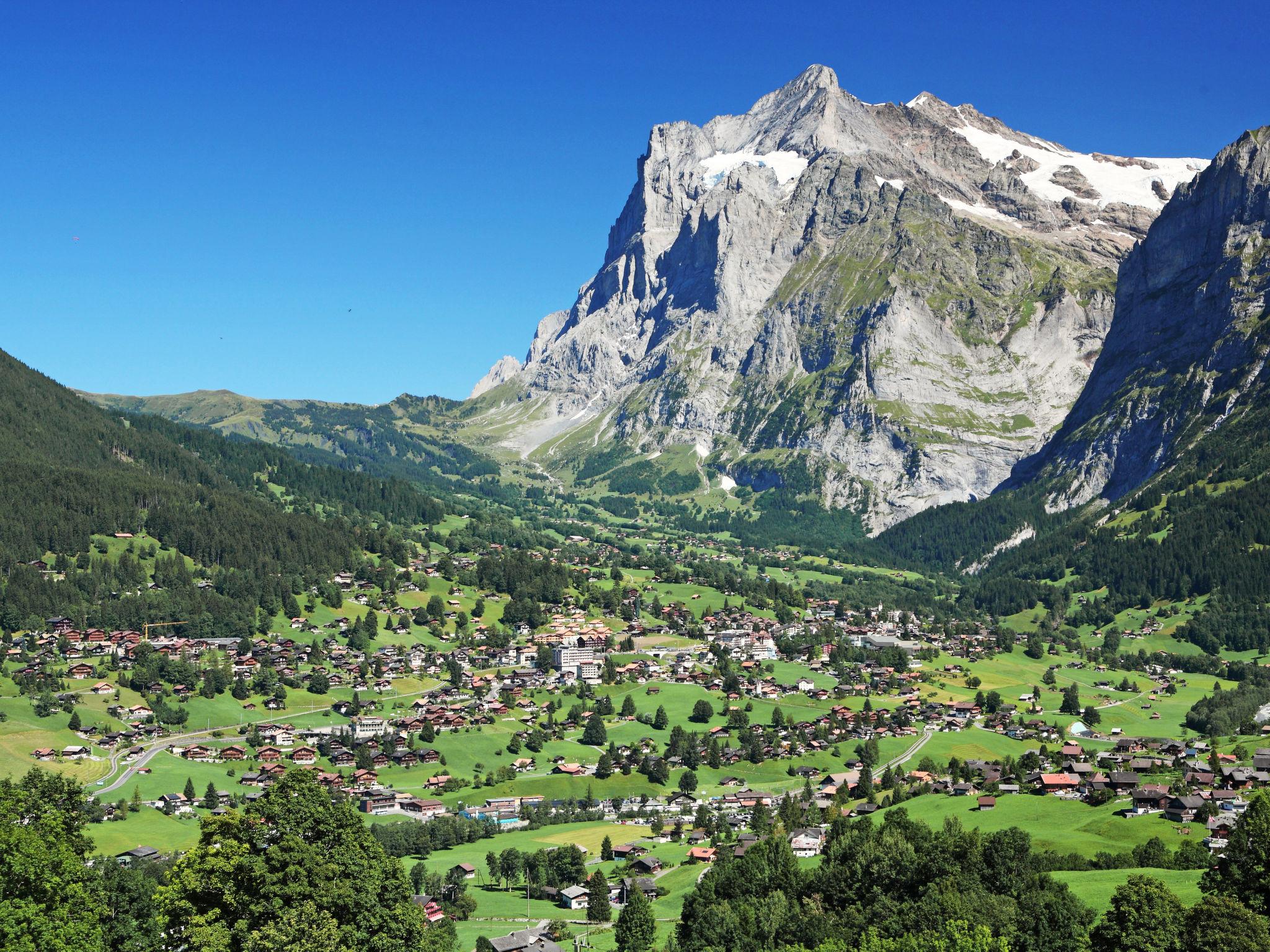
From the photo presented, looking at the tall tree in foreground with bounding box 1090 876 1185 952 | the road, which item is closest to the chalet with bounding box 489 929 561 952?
the tall tree in foreground with bounding box 1090 876 1185 952

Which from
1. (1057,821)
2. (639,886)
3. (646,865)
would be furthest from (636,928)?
(1057,821)

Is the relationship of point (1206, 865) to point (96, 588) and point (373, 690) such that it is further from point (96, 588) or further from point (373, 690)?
point (96, 588)

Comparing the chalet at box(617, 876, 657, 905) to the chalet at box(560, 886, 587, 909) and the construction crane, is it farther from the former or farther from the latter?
the construction crane

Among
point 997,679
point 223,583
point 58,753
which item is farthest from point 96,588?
point 997,679

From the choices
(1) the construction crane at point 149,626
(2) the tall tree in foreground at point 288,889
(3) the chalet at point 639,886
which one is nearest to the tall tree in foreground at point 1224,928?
(2) the tall tree in foreground at point 288,889

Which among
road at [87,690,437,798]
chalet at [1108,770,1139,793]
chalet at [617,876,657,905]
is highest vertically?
chalet at [1108,770,1139,793]

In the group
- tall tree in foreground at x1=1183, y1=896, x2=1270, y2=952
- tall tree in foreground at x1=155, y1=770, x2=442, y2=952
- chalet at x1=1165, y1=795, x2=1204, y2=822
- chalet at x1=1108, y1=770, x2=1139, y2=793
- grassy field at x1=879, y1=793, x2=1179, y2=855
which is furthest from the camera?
chalet at x1=1108, y1=770, x2=1139, y2=793

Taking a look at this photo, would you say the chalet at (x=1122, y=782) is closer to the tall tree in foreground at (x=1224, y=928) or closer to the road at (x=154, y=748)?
the tall tree in foreground at (x=1224, y=928)
